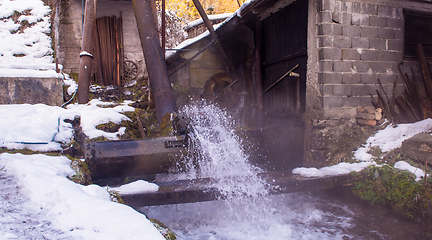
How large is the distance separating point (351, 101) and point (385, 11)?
1.73 meters

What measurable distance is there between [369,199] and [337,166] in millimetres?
663

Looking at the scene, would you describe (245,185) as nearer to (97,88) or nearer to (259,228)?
(259,228)

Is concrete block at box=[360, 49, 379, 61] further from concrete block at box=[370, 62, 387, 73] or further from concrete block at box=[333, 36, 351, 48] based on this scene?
concrete block at box=[333, 36, 351, 48]

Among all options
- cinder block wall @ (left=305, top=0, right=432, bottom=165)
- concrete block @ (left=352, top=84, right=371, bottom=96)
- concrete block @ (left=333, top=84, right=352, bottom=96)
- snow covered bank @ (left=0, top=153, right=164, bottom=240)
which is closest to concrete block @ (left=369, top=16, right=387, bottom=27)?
cinder block wall @ (left=305, top=0, right=432, bottom=165)

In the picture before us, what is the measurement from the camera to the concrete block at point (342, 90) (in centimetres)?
408

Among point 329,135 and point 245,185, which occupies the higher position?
point 329,135

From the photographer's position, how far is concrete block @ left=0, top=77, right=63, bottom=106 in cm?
515

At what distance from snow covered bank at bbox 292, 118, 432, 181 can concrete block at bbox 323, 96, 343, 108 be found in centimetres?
80

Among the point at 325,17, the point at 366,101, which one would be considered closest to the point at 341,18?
the point at 325,17

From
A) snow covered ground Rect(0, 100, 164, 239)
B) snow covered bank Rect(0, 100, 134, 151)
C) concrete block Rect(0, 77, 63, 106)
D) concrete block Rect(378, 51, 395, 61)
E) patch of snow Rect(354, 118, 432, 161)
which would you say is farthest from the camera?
concrete block Rect(0, 77, 63, 106)

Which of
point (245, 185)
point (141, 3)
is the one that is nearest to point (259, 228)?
point (245, 185)

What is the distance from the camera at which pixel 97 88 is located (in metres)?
7.57

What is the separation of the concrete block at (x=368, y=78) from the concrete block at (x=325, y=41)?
2.71 feet

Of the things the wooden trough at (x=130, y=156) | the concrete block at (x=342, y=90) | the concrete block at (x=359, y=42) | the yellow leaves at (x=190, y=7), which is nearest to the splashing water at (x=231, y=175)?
the wooden trough at (x=130, y=156)
